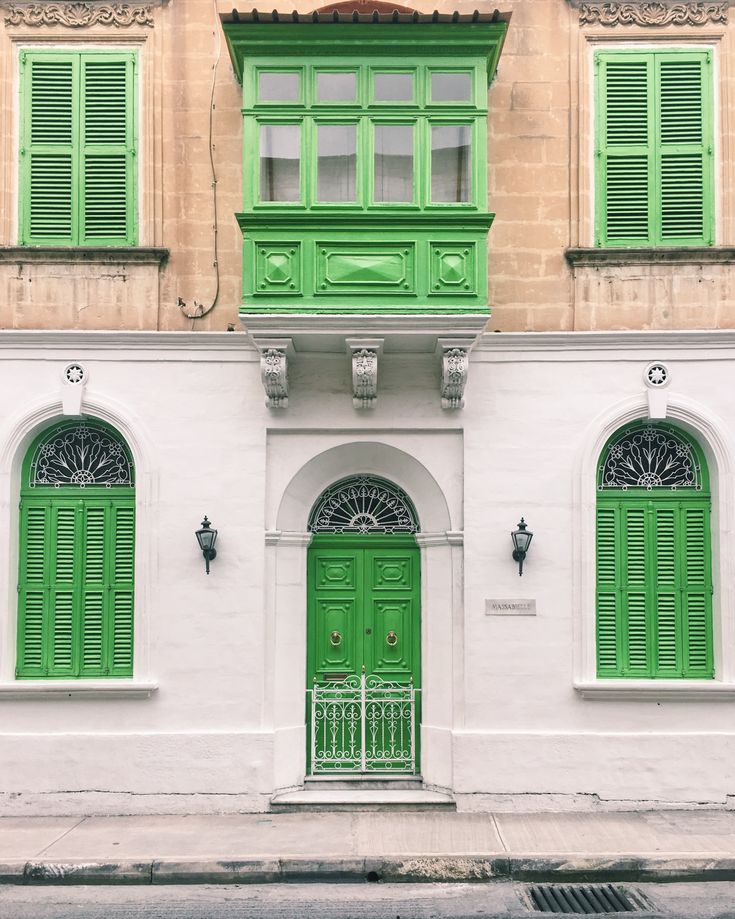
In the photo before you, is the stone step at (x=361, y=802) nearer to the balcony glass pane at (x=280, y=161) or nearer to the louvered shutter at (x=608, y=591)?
the louvered shutter at (x=608, y=591)

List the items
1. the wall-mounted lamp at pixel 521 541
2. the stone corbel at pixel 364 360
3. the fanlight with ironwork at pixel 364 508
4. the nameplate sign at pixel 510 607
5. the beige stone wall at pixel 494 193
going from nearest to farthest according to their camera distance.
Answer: the stone corbel at pixel 364 360 < the wall-mounted lamp at pixel 521 541 < the nameplate sign at pixel 510 607 < the beige stone wall at pixel 494 193 < the fanlight with ironwork at pixel 364 508

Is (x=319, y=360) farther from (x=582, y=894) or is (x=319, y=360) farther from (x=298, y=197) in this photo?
(x=582, y=894)

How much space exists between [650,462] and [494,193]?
319cm

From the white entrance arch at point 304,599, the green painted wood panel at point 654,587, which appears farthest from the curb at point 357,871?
the green painted wood panel at point 654,587

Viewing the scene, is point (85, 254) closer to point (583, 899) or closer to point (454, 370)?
point (454, 370)

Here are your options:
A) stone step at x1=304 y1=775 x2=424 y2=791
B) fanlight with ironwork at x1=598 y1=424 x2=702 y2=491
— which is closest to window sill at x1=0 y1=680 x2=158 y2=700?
stone step at x1=304 y1=775 x2=424 y2=791

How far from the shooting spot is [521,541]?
9844mm

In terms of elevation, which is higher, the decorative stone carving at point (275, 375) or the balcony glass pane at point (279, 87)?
the balcony glass pane at point (279, 87)

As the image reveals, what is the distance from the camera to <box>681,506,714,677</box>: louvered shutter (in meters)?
10.1

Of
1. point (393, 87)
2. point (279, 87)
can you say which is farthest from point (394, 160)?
point (279, 87)

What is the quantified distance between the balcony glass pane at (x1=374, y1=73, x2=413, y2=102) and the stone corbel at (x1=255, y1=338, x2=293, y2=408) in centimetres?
262

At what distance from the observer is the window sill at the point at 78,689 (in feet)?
32.0

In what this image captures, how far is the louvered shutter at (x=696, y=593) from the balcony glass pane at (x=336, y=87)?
17.5 ft

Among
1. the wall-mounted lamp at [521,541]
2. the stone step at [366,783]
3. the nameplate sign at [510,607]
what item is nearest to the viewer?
the wall-mounted lamp at [521,541]
